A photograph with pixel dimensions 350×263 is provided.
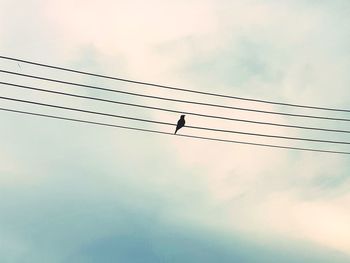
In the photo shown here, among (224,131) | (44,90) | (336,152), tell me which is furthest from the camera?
(336,152)

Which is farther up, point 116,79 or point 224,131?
point 116,79

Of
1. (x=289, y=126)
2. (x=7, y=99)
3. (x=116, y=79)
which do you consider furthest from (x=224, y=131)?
(x=7, y=99)

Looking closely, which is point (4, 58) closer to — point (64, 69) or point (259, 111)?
point (64, 69)

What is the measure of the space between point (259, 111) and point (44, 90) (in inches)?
398

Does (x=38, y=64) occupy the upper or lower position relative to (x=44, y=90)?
upper

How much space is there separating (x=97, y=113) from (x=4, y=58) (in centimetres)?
494

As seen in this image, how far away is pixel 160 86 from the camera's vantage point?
2220 centimetres

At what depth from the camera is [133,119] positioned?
74.3 ft

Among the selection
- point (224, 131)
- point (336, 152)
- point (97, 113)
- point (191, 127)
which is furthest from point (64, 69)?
point (336, 152)

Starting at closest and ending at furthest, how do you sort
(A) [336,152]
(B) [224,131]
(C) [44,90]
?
(C) [44,90] → (B) [224,131] → (A) [336,152]

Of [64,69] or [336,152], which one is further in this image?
[336,152]

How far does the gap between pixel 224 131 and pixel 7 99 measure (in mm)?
10274

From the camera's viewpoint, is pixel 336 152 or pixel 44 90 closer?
pixel 44 90

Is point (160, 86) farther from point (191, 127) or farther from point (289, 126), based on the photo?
point (289, 126)
